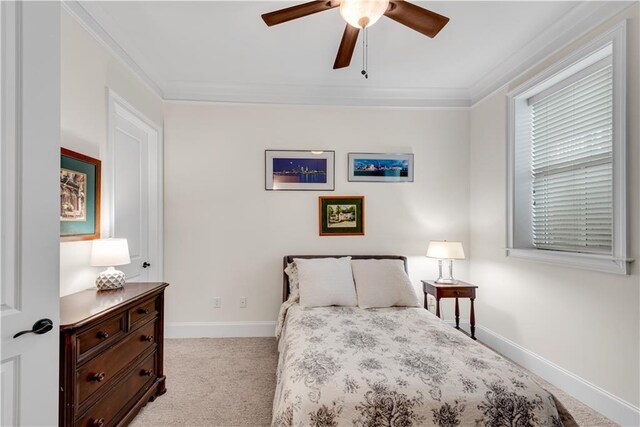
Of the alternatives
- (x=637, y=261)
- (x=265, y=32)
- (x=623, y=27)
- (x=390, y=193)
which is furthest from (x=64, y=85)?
(x=637, y=261)

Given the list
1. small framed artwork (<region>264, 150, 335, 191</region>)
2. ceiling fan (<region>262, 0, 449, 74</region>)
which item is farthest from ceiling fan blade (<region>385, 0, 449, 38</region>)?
small framed artwork (<region>264, 150, 335, 191</region>)

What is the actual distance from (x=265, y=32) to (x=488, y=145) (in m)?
2.56

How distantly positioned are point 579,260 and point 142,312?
3.15m

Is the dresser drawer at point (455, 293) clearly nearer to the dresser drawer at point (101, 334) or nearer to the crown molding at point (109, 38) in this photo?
the dresser drawer at point (101, 334)

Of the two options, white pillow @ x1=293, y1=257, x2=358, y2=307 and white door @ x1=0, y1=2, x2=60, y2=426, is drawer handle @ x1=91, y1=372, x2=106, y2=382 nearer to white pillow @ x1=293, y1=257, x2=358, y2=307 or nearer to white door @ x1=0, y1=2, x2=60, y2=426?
white door @ x1=0, y1=2, x2=60, y2=426

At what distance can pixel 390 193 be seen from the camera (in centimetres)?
368

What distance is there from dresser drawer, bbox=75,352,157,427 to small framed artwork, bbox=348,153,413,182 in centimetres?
261

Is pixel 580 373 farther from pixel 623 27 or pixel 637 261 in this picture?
pixel 623 27

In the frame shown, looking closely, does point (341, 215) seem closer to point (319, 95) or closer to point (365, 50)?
point (319, 95)

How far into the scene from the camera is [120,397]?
6.09 feet

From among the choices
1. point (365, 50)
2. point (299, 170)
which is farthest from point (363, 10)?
point (299, 170)

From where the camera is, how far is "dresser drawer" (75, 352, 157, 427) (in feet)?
5.22

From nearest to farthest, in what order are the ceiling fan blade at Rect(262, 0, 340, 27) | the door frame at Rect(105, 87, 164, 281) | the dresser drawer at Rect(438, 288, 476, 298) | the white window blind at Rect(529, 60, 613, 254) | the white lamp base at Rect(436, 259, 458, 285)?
the ceiling fan blade at Rect(262, 0, 340, 27) < the white window blind at Rect(529, 60, 613, 254) < the door frame at Rect(105, 87, 164, 281) < the dresser drawer at Rect(438, 288, 476, 298) < the white lamp base at Rect(436, 259, 458, 285)

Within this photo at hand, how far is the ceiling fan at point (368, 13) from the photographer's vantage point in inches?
65.3
